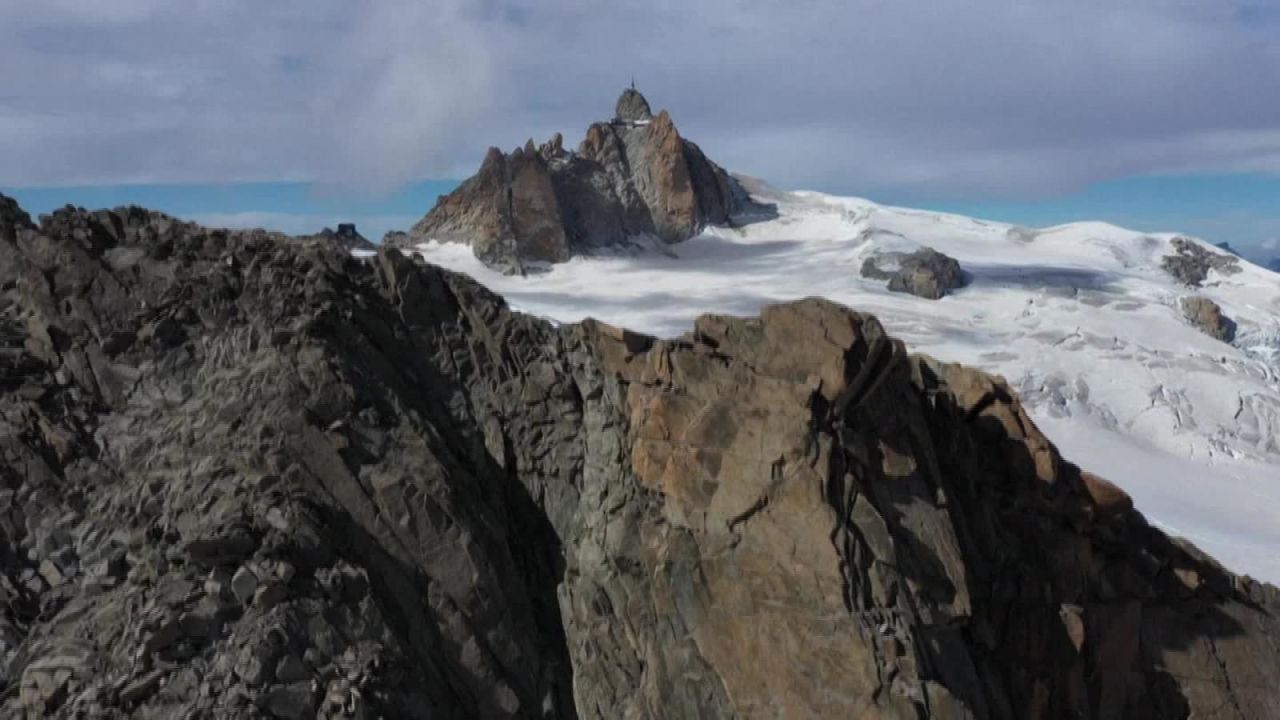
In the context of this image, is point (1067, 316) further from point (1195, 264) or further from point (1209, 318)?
point (1195, 264)

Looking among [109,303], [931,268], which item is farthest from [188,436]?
[931,268]

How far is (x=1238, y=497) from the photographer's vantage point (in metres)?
35.1

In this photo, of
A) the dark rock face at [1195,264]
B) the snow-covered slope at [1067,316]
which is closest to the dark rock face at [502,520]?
the snow-covered slope at [1067,316]

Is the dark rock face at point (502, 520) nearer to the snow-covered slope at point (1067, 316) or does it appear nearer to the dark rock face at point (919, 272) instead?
the snow-covered slope at point (1067, 316)

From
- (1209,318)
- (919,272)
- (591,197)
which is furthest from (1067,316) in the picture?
(591,197)

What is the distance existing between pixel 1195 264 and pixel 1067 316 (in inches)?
497

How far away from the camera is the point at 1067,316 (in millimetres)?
48156

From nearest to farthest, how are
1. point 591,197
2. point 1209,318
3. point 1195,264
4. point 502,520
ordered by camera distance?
point 502,520
point 1209,318
point 591,197
point 1195,264

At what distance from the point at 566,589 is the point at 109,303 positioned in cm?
514

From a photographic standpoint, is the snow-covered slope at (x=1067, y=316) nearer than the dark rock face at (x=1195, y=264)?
Yes

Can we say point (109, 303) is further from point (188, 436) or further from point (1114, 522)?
point (1114, 522)

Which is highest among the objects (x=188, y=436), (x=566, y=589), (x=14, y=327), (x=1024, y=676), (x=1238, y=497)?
(x=14, y=327)

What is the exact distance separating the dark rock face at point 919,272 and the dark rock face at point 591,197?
35.0 ft

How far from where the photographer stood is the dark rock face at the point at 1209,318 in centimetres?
4906
